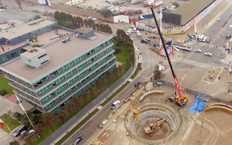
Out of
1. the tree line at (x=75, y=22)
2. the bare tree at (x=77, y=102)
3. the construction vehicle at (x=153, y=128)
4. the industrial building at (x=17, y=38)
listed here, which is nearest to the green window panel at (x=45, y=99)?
the bare tree at (x=77, y=102)

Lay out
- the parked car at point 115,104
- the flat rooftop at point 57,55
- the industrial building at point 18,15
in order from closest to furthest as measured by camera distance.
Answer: the flat rooftop at point 57,55 < the parked car at point 115,104 < the industrial building at point 18,15

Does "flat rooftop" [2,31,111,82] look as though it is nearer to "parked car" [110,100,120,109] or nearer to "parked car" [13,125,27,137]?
"parked car" [13,125,27,137]

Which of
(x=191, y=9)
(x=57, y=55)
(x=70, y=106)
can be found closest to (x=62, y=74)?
(x=57, y=55)

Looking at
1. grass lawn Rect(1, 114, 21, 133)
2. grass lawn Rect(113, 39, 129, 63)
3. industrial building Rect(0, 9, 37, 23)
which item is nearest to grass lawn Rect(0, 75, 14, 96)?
grass lawn Rect(1, 114, 21, 133)

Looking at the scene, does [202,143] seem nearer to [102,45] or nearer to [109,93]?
[109,93]

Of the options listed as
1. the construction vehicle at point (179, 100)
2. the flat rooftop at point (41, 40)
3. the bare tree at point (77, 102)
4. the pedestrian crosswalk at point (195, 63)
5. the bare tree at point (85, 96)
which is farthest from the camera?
the flat rooftop at point (41, 40)

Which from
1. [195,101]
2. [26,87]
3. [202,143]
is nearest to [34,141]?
[26,87]

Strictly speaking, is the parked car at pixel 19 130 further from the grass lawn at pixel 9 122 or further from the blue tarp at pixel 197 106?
the blue tarp at pixel 197 106
